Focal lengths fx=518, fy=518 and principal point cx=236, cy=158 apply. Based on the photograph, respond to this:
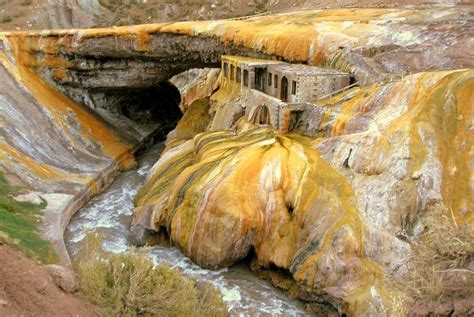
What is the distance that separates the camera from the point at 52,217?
831 inches

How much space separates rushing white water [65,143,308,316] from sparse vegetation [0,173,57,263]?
1518mm

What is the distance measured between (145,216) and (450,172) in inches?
454

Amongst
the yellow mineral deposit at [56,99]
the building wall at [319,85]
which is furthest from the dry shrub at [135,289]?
the yellow mineral deposit at [56,99]

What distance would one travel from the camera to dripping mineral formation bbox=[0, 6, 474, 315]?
16.6 meters

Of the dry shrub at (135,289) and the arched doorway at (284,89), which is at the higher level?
the arched doorway at (284,89)

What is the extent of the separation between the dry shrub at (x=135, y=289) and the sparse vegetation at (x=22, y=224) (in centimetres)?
352

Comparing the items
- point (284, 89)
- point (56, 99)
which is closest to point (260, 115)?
point (284, 89)

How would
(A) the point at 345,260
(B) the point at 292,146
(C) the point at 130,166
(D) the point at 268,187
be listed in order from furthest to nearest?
(C) the point at 130,166, (B) the point at 292,146, (D) the point at 268,187, (A) the point at 345,260

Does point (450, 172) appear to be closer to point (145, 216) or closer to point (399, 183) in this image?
point (399, 183)

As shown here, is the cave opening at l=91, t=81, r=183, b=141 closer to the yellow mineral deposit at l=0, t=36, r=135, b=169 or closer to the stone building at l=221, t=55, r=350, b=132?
the yellow mineral deposit at l=0, t=36, r=135, b=169

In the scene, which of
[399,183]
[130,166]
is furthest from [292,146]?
[130,166]

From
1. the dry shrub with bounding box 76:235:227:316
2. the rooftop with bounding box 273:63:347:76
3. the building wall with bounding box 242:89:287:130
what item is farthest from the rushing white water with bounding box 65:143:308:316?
the rooftop with bounding box 273:63:347:76

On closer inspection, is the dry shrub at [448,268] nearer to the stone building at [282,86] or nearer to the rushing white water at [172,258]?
the rushing white water at [172,258]

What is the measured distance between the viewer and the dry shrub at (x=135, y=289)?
1155 cm
